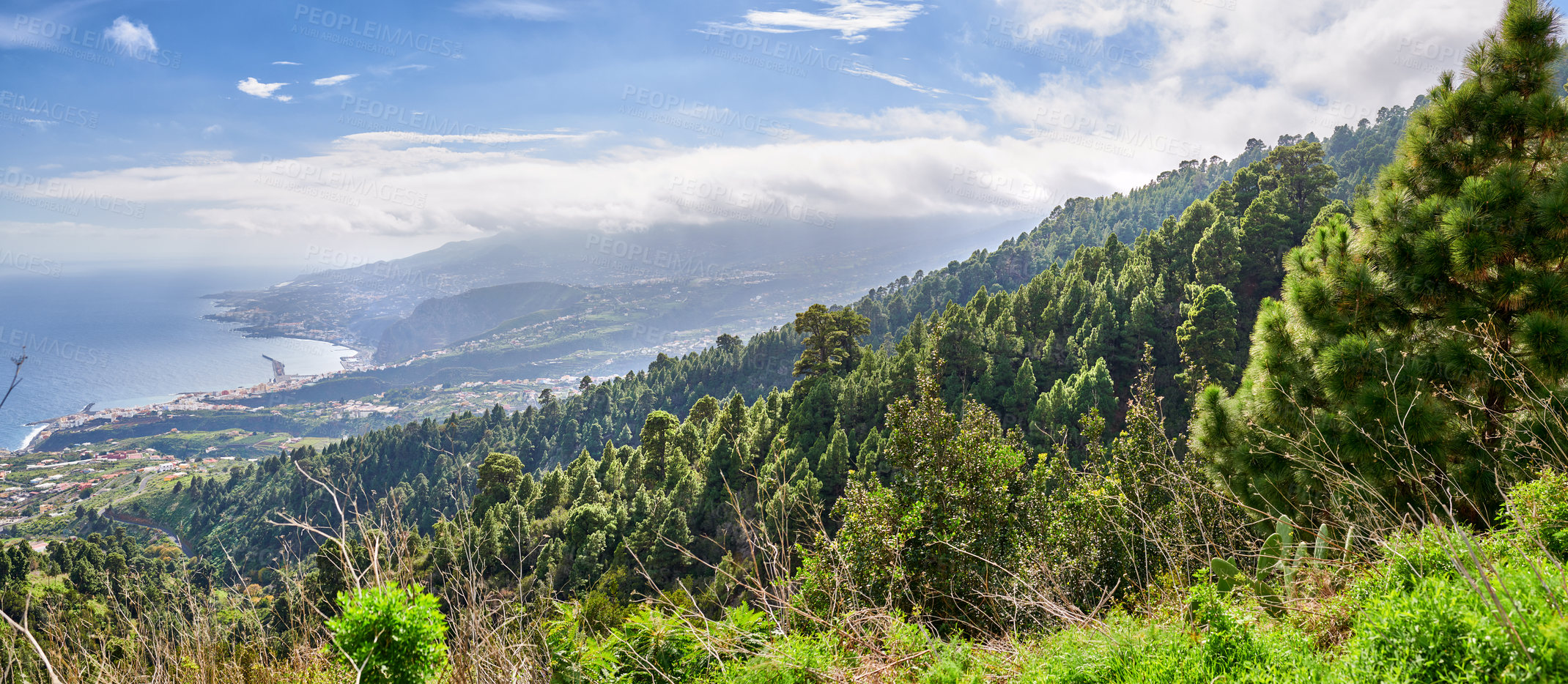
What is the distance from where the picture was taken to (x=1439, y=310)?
6168 mm

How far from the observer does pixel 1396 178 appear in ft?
22.0

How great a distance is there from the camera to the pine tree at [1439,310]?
560 cm

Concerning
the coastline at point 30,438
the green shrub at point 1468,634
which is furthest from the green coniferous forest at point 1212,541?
the coastline at point 30,438

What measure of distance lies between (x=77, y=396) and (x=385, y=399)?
88.4m

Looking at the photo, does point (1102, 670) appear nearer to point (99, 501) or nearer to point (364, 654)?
point (364, 654)

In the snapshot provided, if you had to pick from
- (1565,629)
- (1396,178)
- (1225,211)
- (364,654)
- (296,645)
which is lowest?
(296,645)

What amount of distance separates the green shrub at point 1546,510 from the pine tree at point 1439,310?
1.65 metres

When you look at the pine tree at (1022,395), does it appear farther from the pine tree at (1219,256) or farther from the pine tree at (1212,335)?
the pine tree at (1219,256)

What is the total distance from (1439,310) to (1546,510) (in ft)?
11.7

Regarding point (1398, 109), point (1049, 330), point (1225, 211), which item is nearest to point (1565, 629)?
point (1049, 330)

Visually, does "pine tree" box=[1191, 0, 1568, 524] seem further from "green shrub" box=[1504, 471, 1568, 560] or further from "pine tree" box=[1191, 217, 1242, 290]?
"pine tree" box=[1191, 217, 1242, 290]

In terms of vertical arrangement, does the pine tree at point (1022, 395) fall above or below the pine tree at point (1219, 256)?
below

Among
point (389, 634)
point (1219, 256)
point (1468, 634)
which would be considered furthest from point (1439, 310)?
point (1219, 256)

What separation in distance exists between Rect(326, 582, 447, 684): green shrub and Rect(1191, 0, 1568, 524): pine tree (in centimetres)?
665
